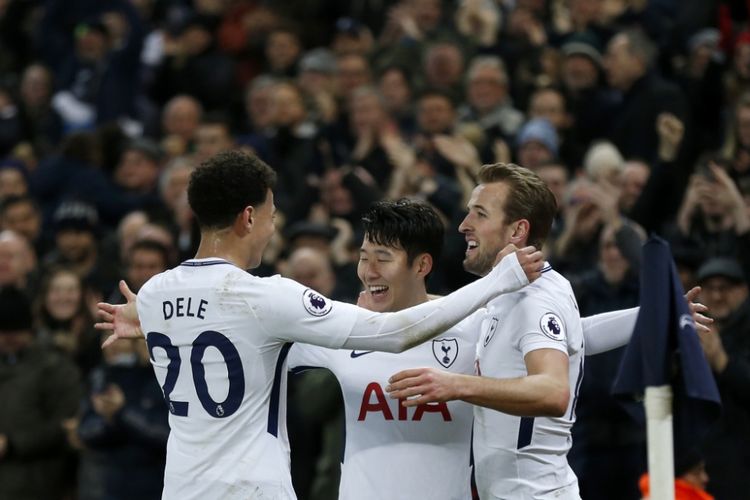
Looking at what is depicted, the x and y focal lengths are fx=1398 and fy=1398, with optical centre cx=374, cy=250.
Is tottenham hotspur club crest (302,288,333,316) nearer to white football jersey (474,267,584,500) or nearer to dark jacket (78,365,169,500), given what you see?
white football jersey (474,267,584,500)

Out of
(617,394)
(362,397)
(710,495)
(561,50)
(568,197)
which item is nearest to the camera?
(617,394)

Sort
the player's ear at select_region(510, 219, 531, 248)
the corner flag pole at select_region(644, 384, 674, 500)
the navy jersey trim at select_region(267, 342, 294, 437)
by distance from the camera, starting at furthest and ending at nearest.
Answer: the player's ear at select_region(510, 219, 531, 248)
the navy jersey trim at select_region(267, 342, 294, 437)
the corner flag pole at select_region(644, 384, 674, 500)

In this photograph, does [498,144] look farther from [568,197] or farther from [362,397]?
[362,397]

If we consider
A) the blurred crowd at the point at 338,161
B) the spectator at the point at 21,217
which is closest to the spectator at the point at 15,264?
the blurred crowd at the point at 338,161

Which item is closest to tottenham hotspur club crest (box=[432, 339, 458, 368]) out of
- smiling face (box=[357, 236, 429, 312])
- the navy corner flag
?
smiling face (box=[357, 236, 429, 312])

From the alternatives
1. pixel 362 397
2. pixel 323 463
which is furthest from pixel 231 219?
pixel 323 463

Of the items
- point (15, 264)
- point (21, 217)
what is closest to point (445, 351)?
point (15, 264)

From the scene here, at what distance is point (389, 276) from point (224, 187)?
998 millimetres

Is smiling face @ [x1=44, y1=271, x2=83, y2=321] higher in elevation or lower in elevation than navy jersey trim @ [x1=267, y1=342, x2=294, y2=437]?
higher

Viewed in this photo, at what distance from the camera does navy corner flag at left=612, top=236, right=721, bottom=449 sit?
197 inches

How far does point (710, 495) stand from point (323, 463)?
2.67 metres

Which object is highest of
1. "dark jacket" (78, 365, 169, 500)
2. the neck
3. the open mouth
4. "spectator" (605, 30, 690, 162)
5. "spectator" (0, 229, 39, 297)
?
"spectator" (605, 30, 690, 162)

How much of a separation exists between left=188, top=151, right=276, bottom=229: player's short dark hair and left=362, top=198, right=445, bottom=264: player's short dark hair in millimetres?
746

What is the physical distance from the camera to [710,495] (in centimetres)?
866
